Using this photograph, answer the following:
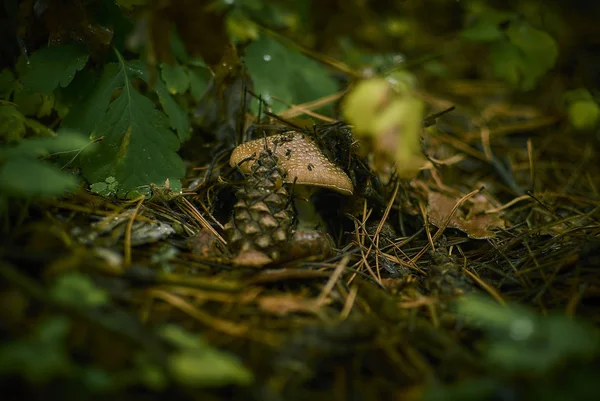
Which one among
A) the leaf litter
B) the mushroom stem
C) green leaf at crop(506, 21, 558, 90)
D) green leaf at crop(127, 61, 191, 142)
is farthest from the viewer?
green leaf at crop(506, 21, 558, 90)

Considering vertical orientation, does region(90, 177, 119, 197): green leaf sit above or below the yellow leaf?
below

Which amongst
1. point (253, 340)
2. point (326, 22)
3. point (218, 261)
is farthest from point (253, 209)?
point (326, 22)

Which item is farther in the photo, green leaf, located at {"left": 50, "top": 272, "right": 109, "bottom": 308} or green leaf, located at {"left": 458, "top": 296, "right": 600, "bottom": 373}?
green leaf, located at {"left": 50, "top": 272, "right": 109, "bottom": 308}

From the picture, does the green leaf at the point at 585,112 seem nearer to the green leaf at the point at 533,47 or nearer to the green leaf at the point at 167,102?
the green leaf at the point at 533,47

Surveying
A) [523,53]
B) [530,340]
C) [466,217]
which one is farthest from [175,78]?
[523,53]

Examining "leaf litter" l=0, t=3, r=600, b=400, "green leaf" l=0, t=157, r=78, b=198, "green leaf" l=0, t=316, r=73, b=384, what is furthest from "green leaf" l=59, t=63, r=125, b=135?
"green leaf" l=0, t=316, r=73, b=384

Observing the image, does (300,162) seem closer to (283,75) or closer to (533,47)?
(283,75)

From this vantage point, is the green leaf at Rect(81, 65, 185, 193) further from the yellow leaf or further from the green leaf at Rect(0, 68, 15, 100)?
the yellow leaf

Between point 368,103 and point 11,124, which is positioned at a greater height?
point 368,103
